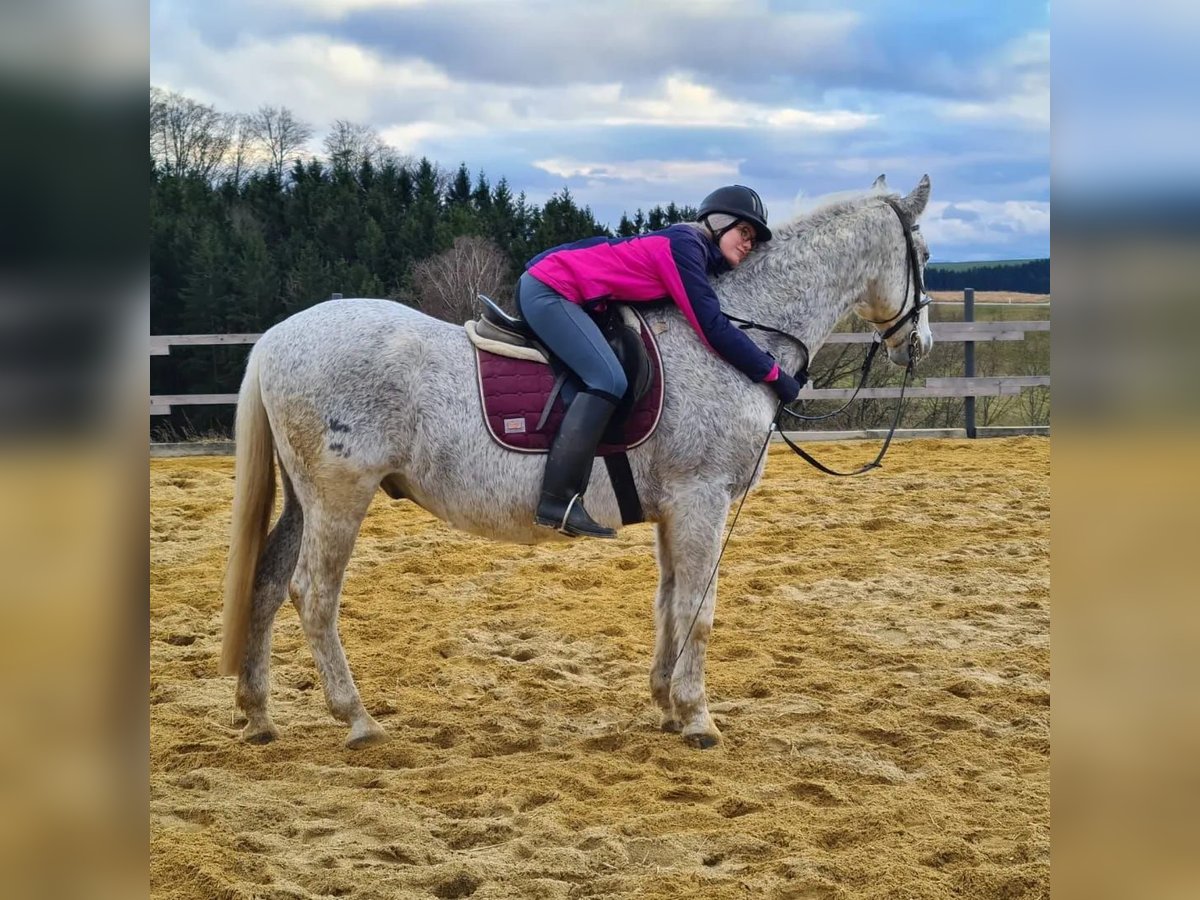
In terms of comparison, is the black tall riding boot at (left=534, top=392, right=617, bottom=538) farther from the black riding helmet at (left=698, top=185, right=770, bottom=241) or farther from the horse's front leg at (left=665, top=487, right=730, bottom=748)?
the black riding helmet at (left=698, top=185, right=770, bottom=241)

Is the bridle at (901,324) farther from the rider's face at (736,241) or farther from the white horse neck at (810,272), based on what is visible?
the rider's face at (736,241)

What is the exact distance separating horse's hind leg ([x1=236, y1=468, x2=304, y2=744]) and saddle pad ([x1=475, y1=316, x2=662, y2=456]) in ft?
3.18

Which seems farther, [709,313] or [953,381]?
[953,381]

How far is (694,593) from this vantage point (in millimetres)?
4078

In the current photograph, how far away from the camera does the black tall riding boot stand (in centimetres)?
379

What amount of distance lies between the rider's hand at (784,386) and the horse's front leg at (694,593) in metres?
0.48

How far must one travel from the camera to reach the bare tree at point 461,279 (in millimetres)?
14422

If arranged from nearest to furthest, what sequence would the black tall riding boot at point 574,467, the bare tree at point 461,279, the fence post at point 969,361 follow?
the black tall riding boot at point 574,467, the fence post at point 969,361, the bare tree at point 461,279

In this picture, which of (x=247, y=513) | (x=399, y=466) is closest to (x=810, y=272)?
(x=399, y=466)

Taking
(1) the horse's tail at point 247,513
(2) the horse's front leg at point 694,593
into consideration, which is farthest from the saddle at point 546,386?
(1) the horse's tail at point 247,513

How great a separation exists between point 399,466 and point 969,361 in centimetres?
1000

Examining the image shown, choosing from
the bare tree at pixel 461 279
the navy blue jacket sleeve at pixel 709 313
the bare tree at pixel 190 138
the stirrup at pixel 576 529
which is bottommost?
the stirrup at pixel 576 529
